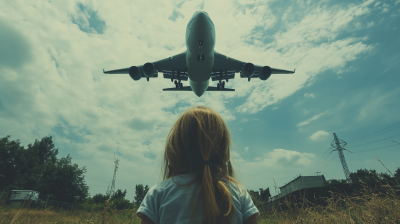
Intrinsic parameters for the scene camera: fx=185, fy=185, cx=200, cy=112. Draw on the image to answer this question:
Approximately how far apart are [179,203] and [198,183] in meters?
0.19

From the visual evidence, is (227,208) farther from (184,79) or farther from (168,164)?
(184,79)

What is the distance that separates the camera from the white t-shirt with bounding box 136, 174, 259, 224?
1259mm

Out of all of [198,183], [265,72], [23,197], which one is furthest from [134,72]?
[198,183]

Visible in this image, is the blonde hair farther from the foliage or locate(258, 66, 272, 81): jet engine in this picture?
the foliage

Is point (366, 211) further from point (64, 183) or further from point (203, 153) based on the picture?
point (64, 183)

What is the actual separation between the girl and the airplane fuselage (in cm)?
1258

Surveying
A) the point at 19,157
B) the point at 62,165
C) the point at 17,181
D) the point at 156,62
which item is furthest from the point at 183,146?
the point at 19,157

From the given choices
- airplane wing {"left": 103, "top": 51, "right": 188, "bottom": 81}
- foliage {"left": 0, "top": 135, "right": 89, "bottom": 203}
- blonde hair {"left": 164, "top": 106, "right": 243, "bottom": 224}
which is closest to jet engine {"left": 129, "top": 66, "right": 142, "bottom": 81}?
airplane wing {"left": 103, "top": 51, "right": 188, "bottom": 81}

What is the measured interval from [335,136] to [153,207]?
159ft

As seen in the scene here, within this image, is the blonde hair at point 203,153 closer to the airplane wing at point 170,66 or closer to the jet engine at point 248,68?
the jet engine at point 248,68

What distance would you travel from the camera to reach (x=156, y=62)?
1775cm

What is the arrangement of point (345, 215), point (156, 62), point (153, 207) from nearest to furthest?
1. point (153, 207)
2. point (345, 215)
3. point (156, 62)

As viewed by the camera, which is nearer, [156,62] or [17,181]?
[156,62]

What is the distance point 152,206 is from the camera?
1364 millimetres
